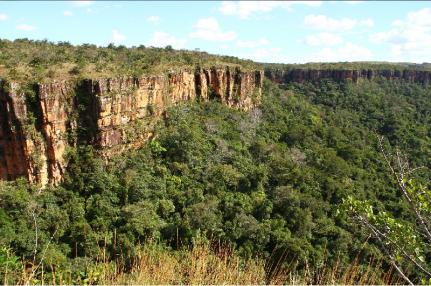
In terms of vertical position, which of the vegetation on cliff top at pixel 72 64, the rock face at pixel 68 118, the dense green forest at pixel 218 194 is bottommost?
the dense green forest at pixel 218 194

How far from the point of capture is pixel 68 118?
854 inches

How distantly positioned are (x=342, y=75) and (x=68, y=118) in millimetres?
41942

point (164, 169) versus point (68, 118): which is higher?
point (68, 118)

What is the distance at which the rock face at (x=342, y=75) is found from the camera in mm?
55219

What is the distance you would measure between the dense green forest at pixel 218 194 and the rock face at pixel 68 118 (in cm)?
69

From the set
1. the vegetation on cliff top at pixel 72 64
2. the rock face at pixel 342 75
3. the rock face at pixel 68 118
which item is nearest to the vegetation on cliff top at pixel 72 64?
the vegetation on cliff top at pixel 72 64

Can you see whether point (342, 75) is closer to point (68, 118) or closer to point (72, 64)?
point (72, 64)

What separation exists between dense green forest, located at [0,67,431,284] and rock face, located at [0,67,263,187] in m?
0.69

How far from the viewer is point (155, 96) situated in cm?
2625

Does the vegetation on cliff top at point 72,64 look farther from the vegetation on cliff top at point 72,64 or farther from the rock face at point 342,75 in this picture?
the rock face at point 342,75

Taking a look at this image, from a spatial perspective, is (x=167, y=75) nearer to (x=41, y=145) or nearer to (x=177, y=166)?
(x=177, y=166)

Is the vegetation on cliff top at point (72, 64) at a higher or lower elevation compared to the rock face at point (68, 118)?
higher

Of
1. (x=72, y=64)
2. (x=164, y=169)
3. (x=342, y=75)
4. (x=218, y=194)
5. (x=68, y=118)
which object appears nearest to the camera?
(x=68, y=118)

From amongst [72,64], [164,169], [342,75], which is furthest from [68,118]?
[342,75]
